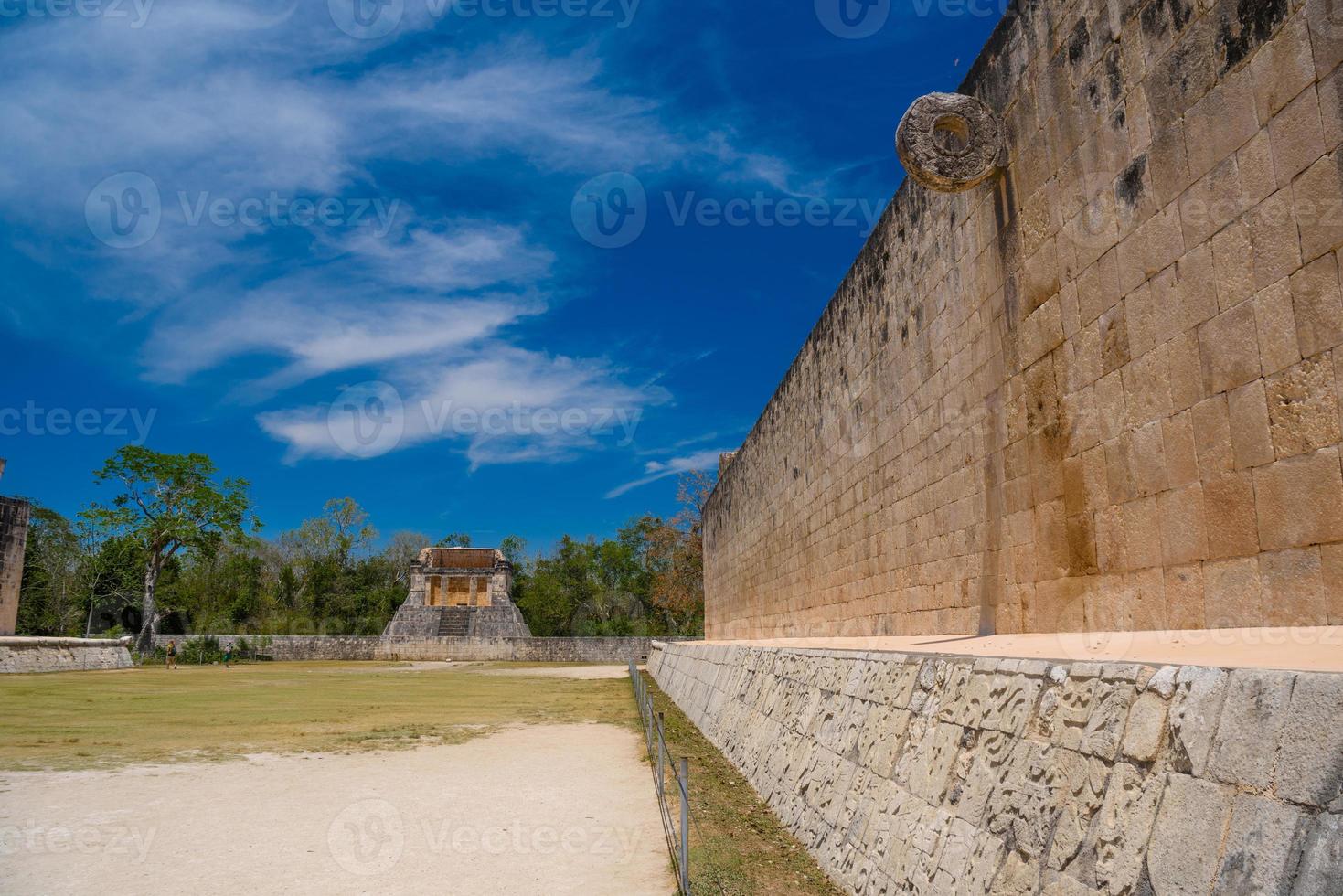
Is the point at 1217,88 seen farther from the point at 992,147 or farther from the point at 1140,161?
the point at 992,147

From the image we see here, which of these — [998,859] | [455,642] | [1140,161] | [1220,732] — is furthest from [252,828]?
[455,642]

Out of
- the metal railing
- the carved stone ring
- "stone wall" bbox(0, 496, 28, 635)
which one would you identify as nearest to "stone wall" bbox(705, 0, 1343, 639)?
the carved stone ring

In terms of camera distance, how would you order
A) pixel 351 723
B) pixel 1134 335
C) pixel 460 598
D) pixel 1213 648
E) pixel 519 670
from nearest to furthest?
pixel 1213 648 → pixel 1134 335 → pixel 351 723 → pixel 519 670 → pixel 460 598

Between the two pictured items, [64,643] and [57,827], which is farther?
[64,643]

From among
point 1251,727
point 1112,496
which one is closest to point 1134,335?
point 1112,496

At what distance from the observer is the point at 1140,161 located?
173 inches

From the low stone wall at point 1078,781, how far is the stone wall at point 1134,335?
1481mm

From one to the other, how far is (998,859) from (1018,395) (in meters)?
3.86

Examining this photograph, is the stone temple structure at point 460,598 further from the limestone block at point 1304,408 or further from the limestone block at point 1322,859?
the limestone block at point 1322,859

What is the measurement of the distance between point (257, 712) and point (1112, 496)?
43.8ft

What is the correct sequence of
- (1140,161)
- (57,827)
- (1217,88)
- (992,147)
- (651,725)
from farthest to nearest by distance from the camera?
(651,725) < (992,147) < (57,827) < (1140,161) < (1217,88)

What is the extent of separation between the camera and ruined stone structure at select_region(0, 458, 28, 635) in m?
27.4

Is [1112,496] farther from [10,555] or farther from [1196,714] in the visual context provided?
[10,555]

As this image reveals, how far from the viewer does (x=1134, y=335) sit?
174 inches
